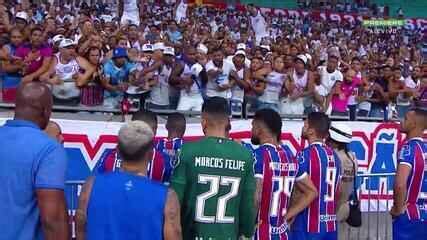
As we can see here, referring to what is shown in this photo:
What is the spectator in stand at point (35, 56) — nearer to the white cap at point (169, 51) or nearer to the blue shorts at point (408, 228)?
the white cap at point (169, 51)

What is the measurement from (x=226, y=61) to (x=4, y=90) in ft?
11.9

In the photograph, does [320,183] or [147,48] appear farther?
[147,48]

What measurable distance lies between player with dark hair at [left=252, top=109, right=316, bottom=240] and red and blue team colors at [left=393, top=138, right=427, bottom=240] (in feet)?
3.85

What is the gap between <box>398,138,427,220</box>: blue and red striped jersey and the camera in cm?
663

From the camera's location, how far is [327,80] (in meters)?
13.3

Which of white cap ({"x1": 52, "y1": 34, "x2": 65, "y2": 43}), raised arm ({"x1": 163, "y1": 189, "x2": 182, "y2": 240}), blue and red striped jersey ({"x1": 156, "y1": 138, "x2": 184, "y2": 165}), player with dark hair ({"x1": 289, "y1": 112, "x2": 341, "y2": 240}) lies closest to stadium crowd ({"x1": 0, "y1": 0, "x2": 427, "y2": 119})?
white cap ({"x1": 52, "y1": 34, "x2": 65, "y2": 43})

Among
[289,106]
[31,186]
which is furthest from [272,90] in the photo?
[31,186]

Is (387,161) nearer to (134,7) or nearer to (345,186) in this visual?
(345,186)

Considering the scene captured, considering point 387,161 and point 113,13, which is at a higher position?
point 113,13

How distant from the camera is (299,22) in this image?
29.0 metres

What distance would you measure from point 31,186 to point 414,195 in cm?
386

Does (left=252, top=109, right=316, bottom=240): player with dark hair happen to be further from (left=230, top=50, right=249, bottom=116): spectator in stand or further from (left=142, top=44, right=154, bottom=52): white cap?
(left=142, top=44, right=154, bottom=52): white cap

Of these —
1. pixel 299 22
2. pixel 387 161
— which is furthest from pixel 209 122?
pixel 299 22

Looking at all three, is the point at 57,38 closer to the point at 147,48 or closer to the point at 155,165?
the point at 147,48
